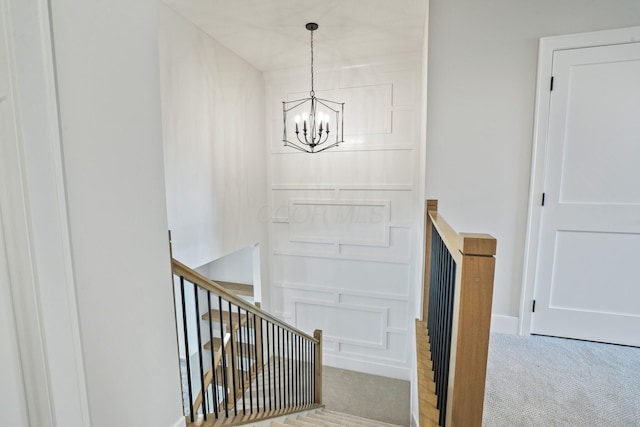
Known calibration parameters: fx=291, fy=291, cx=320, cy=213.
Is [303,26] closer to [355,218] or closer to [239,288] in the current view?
[355,218]

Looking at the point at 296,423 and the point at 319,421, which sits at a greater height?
the point at 296,423

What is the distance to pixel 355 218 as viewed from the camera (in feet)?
13.1

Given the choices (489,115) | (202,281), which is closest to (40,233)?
(202,281)

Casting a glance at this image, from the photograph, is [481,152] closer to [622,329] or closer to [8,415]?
[622,329]

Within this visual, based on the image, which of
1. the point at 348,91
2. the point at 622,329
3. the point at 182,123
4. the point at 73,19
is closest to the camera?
the point at 73,19

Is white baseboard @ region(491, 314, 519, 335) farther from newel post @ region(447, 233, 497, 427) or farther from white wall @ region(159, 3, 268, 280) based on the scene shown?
white wall @ region(159, 3, 268, 280)

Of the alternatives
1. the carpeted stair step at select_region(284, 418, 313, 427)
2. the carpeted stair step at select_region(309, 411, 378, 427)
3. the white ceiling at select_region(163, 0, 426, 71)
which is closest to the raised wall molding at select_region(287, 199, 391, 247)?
the white ceiling at select_region(163, 0, 426, 71)

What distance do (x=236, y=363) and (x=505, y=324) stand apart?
7.09 ft

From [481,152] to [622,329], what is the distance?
62.6 inches

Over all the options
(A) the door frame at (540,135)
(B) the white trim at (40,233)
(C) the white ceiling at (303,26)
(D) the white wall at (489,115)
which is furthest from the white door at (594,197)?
(B) the white trim at (40,233)

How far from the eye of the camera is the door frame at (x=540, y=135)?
2010 mm

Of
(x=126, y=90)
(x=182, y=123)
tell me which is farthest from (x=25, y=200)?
(x=182, y=123)

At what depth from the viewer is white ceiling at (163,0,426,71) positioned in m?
2.49

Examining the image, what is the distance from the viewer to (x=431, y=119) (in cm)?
240
